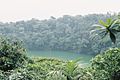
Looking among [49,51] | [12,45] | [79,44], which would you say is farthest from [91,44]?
[12,45]

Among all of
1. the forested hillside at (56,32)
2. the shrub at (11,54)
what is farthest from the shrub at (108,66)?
the forested hillside at (56,32)

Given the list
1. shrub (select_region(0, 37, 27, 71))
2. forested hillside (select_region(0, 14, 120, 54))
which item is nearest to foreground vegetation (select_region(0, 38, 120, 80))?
shrub (select_region(0, 37, 27, 71))

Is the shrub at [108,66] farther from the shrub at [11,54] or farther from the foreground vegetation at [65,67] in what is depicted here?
the shrub at [11,54]

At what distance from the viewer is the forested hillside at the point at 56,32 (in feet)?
95.8

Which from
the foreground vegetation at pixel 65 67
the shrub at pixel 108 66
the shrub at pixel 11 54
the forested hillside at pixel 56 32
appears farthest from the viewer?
the forested hillside at pixel 56 32

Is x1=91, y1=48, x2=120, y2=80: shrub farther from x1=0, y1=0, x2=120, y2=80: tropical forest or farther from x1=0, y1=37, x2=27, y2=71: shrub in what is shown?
x1=0, y1=37, x2=27, y2=71: shrub

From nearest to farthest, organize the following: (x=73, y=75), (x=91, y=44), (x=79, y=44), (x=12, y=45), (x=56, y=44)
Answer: (x=73, y=75), (x=12, y=45), (x=91, y=44), (x=79, y=44), (x=56, y=44)

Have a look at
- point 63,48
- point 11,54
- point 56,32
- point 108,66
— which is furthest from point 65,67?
point 56,32

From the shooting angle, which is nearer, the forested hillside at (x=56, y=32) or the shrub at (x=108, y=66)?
the shrub at (x=108, y=66)

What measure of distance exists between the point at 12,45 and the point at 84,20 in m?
24.5

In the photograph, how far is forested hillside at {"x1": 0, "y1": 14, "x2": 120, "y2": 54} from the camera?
2919cm

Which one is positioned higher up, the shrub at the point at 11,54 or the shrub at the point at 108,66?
the shrub at the point at 11,54

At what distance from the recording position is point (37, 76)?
661 cm

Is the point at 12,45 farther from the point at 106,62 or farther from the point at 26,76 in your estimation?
the point at 106,62
